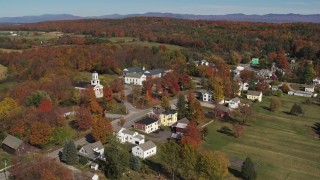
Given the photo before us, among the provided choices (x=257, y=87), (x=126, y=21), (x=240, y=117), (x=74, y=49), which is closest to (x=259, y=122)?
(x=240, y=117)

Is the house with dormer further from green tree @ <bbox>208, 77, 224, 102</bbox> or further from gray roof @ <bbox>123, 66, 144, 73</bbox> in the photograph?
gray roof @ <bbox>123, 66, 144, 73</bbox>

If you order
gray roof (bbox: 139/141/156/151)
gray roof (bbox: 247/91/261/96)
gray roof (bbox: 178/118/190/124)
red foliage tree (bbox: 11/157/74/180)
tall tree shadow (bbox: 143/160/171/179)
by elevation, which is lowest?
tall tree shadow (bbox: 143/160/171/179)

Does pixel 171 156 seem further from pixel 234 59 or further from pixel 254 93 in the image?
pixel 234 59

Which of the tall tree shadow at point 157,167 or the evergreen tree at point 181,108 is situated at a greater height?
the evergreen tree at point 181,108

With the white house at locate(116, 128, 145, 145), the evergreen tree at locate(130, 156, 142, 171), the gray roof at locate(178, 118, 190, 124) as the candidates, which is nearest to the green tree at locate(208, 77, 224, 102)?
the gray roof at locate(178, 118, 190, 124)

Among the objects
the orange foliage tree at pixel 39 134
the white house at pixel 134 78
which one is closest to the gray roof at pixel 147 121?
the orange foliage tree at pixel 39 134

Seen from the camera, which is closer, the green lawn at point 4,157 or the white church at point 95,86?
the green lawn at point 4,157

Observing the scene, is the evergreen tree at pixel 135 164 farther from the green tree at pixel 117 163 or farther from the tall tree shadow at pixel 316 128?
the tall tree shadow at pixel 316 128
